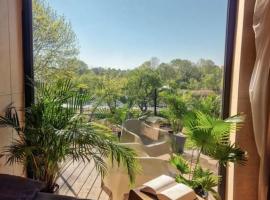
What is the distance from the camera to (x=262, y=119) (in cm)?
158

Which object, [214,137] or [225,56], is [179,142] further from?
Answer: [225,56]

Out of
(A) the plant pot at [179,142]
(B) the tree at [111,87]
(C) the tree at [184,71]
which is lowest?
(A) the plant pot at [179,142]

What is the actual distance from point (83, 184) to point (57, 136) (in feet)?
2.51

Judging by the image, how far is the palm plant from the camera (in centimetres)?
146

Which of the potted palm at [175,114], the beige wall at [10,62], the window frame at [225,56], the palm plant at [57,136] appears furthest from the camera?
the potted palm at [175,114]

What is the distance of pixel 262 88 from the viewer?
5.07ft

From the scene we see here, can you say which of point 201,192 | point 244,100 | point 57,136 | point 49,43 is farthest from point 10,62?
point 244,100

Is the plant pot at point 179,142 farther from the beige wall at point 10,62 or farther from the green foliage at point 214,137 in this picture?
the beige wall at point 10,62

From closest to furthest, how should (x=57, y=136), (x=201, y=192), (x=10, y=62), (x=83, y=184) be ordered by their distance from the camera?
(x=57, y=136) → (x=201, y=192) → (x=10, y=62) → (x=83, y=184)

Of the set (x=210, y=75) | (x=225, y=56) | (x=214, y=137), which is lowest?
(x=214, y=137)

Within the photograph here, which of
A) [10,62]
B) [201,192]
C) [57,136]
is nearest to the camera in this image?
[57,136]

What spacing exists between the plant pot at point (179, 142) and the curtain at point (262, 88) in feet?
1.73

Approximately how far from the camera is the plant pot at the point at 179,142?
193cm

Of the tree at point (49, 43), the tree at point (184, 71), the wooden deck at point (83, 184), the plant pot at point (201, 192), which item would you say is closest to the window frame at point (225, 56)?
the tree at point (49, 43)
